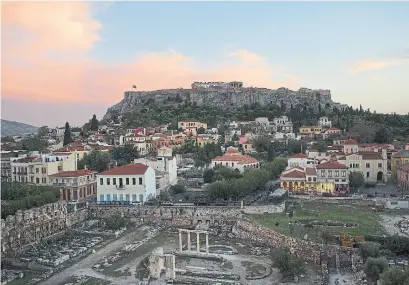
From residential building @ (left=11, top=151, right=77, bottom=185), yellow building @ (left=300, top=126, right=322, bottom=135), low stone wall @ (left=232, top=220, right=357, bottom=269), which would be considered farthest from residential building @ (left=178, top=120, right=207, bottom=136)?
low stone wall @ (left=232, top=220, right=357, bottom=269)

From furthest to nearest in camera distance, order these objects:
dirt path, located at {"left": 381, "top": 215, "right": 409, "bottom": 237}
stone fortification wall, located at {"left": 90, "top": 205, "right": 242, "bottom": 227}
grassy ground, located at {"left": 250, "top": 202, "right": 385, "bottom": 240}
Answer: stone fortification wall, located at {"left": 90, "top": 205, "right": 242, "bottom": 227} → dirt path, located at {"left": 381, "top": 215, "right": 409, "bottom": 237} → grassy ground, located at {"left": 250, "top": 202, "right": 385, "bottom": 240}

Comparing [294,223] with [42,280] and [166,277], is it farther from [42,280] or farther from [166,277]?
[42,280]

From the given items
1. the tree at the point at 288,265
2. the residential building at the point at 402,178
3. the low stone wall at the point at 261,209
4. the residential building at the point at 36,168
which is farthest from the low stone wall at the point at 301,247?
the residential building at the point at 36,168

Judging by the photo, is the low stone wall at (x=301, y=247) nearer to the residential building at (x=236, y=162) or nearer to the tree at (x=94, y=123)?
the residential building at (x=236, y=162)

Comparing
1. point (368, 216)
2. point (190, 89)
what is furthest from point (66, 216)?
point (190, 89)

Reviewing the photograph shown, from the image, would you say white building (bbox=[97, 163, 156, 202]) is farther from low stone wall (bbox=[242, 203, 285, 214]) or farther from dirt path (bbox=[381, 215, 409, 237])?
A: dirt path (bbox=[381, 215, 409, 237])
